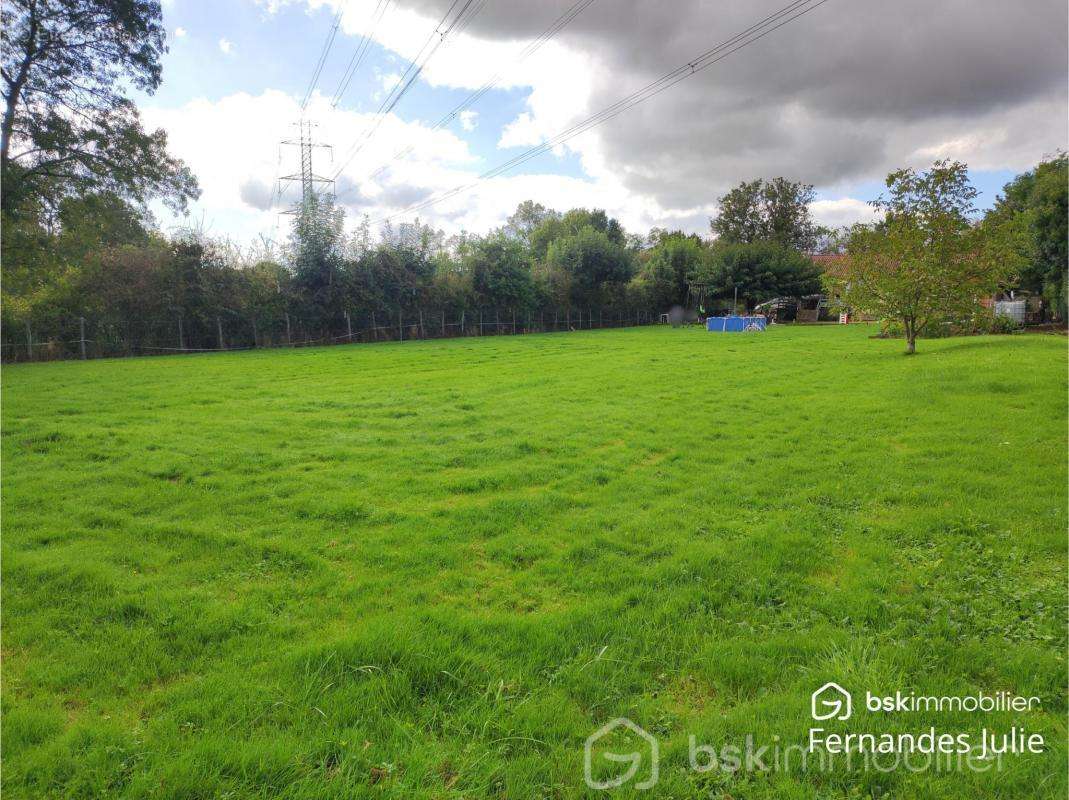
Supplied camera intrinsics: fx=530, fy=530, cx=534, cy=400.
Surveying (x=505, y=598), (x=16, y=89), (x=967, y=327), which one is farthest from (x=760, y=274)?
(x=505, y=598)

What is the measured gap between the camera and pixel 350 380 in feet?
44.0

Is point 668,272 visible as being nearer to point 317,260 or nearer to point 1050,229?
point 1050,229

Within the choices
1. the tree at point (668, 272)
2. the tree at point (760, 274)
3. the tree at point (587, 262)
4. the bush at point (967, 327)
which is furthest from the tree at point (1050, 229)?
the tree at point (587, 262)

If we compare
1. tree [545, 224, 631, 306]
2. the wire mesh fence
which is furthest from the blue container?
tree [545, 224, 631, 306]

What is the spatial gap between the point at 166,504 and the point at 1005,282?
2042 centimetres

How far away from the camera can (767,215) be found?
5938cm

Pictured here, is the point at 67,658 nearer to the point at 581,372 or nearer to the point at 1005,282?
the point at 581,372

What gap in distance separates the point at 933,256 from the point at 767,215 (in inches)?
1989

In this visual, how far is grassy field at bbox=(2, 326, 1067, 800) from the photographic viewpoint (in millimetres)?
2148

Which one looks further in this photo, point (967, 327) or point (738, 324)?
point (738, 324)

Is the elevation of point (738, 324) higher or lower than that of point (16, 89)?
lower

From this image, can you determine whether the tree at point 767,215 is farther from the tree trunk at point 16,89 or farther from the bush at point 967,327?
the tree trunk at point 16,89

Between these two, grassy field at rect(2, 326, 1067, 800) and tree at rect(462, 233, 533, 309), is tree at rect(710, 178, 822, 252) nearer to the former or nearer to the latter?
tree at rect(462, 233, 533, 309)

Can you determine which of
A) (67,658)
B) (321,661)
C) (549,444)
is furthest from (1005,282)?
(67,658)
